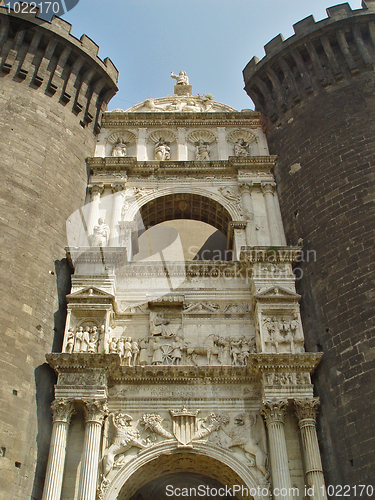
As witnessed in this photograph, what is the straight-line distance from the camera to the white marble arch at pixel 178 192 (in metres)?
14.7

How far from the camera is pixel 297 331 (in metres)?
11.7

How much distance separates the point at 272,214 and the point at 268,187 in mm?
1040

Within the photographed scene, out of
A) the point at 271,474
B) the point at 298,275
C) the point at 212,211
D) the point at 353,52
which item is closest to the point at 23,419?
the point at 271,474

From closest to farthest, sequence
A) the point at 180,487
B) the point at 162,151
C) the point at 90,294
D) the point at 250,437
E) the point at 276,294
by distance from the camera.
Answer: the point at 250,437 → the point at 90,294 → the point at 276,294 → the point at 180,487 → the point at 162,151

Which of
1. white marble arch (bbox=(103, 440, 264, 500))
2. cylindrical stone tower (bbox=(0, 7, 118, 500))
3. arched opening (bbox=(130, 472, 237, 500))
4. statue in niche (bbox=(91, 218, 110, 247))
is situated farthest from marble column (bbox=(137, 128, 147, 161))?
arched opening (bbox=(130, 472, 237, 500))

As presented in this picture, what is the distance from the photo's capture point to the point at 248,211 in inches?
575

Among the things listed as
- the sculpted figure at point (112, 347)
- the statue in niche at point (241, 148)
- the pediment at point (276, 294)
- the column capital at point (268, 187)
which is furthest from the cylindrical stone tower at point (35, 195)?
the column capital at point (268, 187)

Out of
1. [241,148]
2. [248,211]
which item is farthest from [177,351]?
[241,148]

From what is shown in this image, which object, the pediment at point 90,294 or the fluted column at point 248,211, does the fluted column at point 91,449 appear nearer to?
the pediment at point 90,294

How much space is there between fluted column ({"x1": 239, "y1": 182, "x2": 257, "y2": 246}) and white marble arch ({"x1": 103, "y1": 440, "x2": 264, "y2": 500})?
17.5 ft

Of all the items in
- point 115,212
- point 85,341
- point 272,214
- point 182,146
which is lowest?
point 85,341

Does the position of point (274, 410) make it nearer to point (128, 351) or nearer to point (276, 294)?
point (276, 294)

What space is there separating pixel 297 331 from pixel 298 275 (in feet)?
5.87

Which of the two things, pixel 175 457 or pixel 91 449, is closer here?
pixel 91 449
